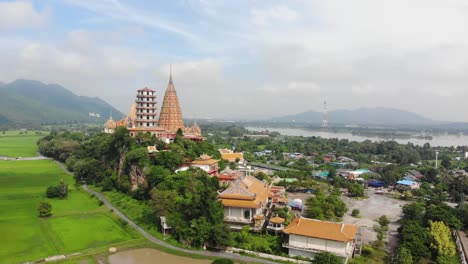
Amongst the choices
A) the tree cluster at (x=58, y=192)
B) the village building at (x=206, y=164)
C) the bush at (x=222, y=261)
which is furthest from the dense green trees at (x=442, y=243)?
the tree cluster at (x=58, y=192)

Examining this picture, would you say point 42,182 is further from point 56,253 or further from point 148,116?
point 56,253

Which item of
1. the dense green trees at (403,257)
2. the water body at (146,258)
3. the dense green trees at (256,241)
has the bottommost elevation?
the water body at (146,258)

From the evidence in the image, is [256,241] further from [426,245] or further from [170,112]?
[170,112]

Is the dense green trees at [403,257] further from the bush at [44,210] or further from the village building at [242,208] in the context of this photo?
the bush at [44,210]

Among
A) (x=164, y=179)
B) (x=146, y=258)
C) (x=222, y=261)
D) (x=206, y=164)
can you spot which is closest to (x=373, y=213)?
(x=206, y=164)

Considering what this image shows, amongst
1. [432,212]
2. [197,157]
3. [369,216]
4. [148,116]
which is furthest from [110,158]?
[432,212]

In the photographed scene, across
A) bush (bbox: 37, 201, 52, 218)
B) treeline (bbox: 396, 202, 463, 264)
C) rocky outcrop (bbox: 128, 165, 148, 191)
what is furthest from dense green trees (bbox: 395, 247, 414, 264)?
bush (bbox: 37, 201, 52, 218)
